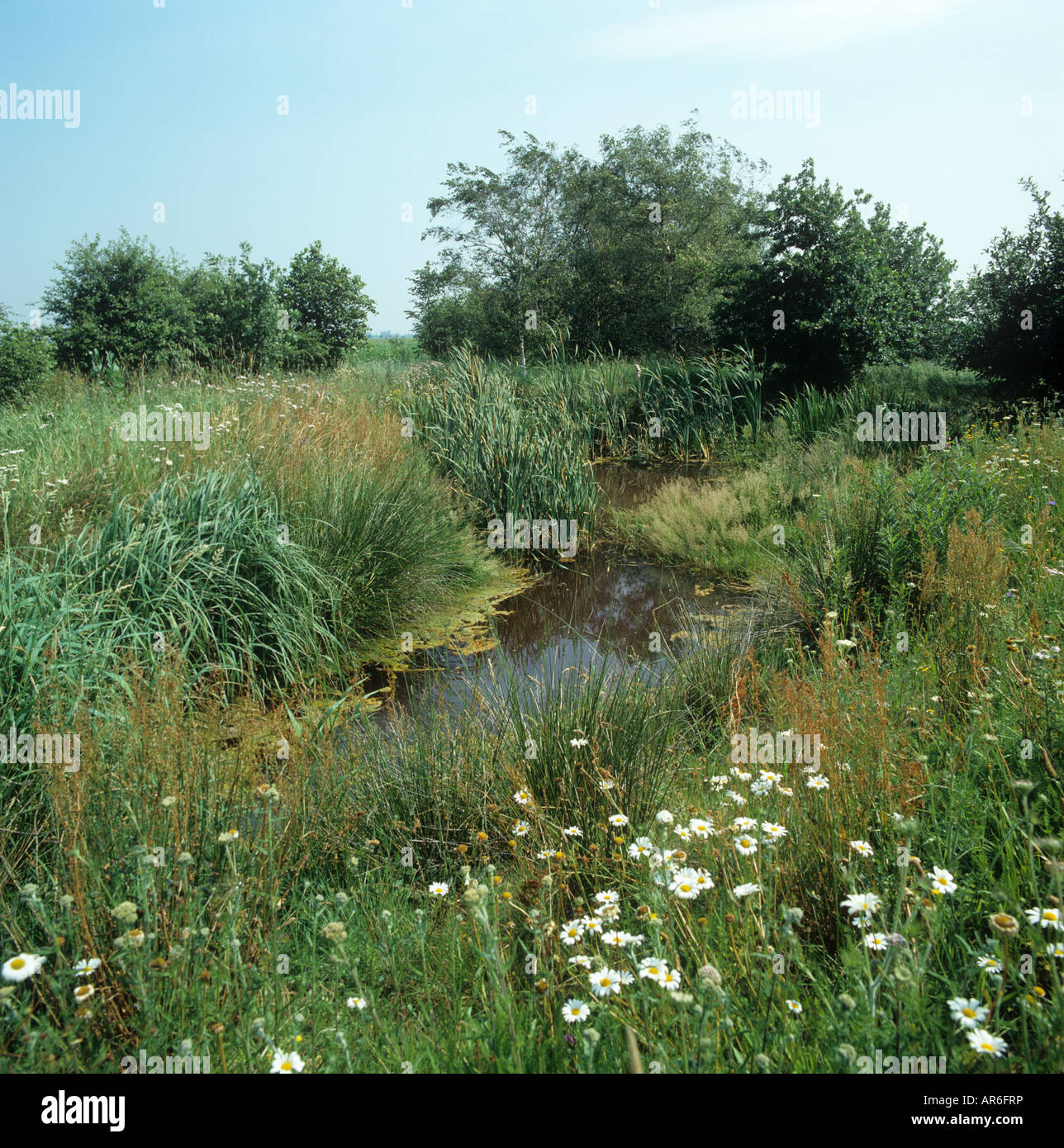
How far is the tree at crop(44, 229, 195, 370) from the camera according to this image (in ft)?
50.9

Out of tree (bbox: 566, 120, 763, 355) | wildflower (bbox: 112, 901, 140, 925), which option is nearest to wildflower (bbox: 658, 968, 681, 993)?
wildflower (bbox: 112, 901, 140, 925)

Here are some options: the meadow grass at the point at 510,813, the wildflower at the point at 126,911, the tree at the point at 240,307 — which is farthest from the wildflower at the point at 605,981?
the tree at the point at 240,307

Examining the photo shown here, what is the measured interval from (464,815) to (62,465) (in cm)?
425

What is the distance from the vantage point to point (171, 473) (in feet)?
17.7

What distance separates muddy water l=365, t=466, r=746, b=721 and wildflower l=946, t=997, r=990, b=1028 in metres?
2.36

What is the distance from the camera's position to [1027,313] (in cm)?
977

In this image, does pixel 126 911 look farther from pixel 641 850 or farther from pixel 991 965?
pixel 991 965

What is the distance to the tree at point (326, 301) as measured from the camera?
23.0 m

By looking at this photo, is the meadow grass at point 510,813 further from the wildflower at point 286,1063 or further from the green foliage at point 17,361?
the green foliage at point 17,361

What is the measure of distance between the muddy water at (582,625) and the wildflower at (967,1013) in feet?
7.75

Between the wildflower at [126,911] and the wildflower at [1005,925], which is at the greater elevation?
the wildflower at [1005,925]
